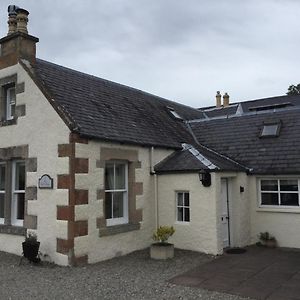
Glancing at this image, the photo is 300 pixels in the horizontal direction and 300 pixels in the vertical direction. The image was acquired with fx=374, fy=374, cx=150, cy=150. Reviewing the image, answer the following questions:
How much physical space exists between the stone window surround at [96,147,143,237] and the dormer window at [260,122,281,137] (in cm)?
544

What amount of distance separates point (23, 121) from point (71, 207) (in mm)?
3259

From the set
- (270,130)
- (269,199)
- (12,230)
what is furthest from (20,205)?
(270,130)

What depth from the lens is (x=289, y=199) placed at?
12422 millimetres

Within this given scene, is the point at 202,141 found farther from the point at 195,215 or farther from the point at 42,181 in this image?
the point at 42,181

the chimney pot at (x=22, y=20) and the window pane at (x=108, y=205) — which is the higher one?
the chimney pot at (x=22, y=20)

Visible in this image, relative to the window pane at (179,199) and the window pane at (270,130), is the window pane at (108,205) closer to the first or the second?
the window pane at (179,199)

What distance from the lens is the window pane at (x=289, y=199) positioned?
12281 mm

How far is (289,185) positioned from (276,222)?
132cm

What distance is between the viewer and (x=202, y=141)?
51.7 feet

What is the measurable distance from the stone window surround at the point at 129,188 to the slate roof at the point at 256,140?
4.24 m

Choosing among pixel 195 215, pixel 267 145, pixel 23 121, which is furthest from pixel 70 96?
pixel 267 145

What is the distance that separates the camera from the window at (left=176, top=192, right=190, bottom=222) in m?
11.8

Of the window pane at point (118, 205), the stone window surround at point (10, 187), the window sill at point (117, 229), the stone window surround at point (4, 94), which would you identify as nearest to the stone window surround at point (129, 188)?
the window sill at point (117, 229)

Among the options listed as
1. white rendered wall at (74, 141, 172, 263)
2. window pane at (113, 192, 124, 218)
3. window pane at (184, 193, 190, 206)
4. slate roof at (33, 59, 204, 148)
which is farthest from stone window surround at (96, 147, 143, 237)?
window pane at (184, 193, 190, 206)
